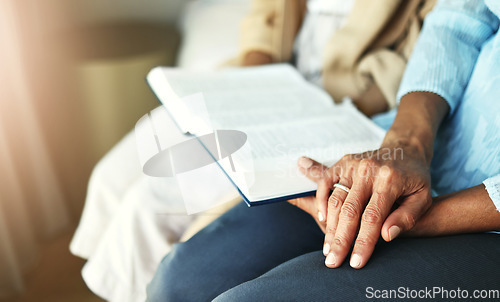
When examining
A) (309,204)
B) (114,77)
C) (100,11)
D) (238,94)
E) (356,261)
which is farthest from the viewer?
(100,11)

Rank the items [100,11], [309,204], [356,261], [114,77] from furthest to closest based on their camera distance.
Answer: [100,11], [114,77], [309,204], [356,261]

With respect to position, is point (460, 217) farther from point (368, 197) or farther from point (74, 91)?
point (74, 91)

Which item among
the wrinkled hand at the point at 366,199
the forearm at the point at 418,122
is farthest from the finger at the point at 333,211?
the forearm at the point at 418,122

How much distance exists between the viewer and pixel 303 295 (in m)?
0.42

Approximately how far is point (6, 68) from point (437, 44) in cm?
97

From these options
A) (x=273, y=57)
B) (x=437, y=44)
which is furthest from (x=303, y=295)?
(x=273, y=57)

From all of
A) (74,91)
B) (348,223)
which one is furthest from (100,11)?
(348,223)

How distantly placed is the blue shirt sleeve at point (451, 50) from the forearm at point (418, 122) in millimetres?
14

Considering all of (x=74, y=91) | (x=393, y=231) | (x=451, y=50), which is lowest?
(x=74, y=91)

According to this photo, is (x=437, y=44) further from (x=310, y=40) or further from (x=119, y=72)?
(x=119, y=72)

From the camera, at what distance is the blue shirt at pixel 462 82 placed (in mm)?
548

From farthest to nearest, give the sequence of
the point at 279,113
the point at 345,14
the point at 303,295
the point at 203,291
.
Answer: the point at 345,14 → the point at 279,113 → the point at 203,291 → the point at 303,295

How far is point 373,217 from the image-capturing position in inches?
17.8

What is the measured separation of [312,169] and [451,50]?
304mm
